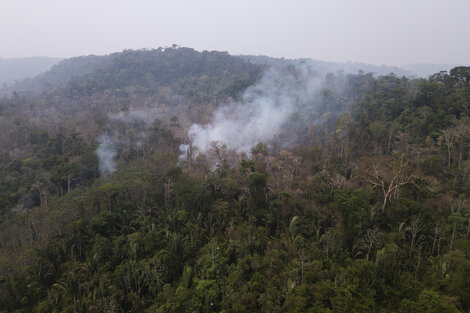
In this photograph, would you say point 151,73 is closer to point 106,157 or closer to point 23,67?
point 106,157

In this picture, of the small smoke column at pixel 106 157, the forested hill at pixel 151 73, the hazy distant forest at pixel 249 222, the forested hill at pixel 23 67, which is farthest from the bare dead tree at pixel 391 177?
the forested hill at pixel 23 67

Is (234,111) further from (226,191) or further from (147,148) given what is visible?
(226,191)

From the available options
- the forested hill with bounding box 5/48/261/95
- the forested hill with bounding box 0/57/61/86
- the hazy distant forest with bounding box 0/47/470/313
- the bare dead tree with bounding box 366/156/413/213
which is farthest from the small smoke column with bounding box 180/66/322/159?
the forested hill with bounding box 0/57/61/86

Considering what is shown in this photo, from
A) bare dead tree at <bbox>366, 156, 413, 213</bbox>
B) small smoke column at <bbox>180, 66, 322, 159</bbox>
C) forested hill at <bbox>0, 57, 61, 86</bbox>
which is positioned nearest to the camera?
bare dead tree at <bbox>366, 156, 413, 213</bbox>

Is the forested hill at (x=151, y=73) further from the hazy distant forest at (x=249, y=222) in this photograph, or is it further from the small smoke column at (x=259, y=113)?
the hazy distant forest at (x=249, y=222)

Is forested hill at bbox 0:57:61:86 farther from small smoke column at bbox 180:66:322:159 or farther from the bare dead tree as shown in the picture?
the bare dead tree

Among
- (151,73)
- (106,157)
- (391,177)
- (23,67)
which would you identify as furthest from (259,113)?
(23,67)
